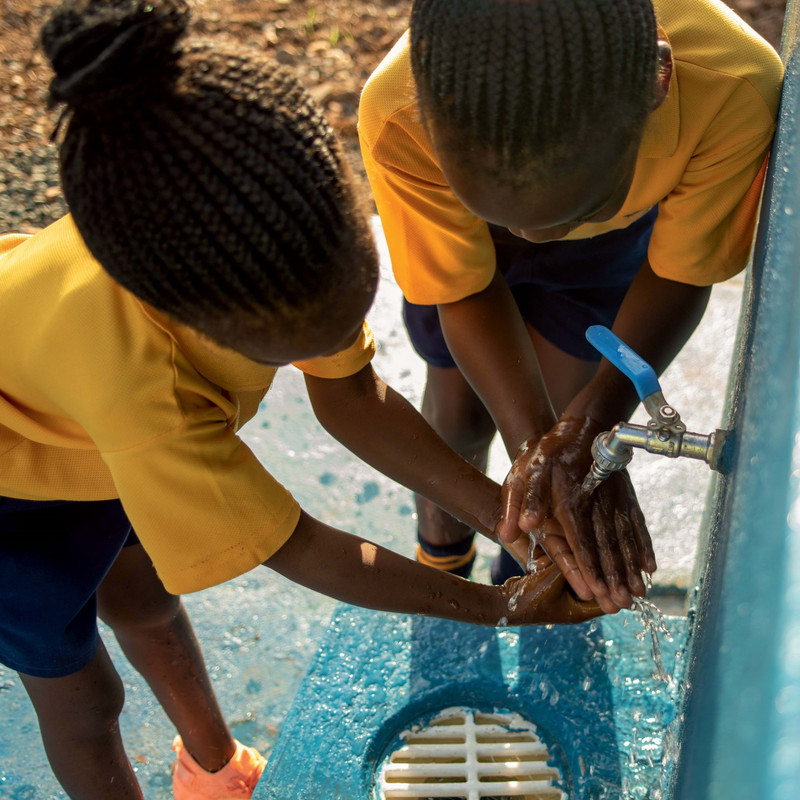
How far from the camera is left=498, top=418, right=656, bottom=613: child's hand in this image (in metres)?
1.58

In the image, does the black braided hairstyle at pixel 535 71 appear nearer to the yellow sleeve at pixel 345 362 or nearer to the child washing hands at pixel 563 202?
the child washing hands at pixel 563 202

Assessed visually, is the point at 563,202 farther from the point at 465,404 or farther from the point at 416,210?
the point at 465,404

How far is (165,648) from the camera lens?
192 cm

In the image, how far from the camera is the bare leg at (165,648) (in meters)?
1.85

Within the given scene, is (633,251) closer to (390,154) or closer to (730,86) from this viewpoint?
(730,86)

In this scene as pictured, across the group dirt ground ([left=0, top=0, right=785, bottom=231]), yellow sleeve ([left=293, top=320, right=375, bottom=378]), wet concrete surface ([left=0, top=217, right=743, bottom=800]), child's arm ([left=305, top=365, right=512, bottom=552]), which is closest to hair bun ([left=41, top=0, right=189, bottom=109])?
yellow sleeve ([left=293, top=320, right=375, bottom=378])

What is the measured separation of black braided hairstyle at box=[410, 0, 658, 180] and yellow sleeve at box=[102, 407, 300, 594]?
599 millimetres

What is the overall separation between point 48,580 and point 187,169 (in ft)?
2.71

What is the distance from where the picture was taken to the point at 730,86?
1562 mm

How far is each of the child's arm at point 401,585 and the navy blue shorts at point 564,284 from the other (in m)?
0.73

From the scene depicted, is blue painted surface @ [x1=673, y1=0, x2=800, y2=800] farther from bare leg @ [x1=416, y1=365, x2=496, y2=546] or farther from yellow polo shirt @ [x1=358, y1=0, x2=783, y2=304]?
bare leg @ [x1=416, y1=365, x2=496, y2=546]

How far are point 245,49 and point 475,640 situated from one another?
1.41m

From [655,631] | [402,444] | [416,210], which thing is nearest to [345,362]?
[402,444]

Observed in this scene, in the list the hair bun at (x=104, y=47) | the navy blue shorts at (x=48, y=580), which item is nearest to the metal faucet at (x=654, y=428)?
the hair bun at (x=104, y=47)
